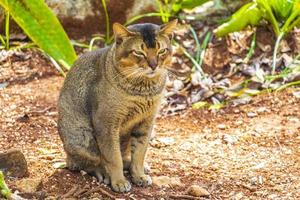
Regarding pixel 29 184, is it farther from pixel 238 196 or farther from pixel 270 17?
pixel 270 17

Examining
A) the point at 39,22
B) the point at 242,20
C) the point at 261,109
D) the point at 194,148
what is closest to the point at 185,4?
the point at 242,20

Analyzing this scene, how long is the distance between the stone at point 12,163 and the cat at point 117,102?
30 cm

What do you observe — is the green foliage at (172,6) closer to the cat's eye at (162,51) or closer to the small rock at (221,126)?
the small rock at (221,126)

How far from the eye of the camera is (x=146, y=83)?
3.27m

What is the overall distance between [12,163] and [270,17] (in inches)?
114

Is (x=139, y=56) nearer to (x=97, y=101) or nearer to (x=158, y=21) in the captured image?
(x=97, y=101)

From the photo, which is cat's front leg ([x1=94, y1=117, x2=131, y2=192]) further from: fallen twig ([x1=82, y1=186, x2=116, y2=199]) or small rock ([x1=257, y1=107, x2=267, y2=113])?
small rock ([x1=257, y1=107, x2=267, y2=113])

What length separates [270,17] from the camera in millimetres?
5332

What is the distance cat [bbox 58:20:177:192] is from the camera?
315cm

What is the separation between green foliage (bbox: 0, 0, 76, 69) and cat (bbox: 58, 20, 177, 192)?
101 centimetres

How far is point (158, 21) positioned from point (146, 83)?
280 centimetres

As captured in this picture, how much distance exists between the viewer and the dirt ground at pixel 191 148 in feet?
11.1

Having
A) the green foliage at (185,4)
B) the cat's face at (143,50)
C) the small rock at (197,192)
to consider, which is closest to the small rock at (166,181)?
the small rock at (197,192)

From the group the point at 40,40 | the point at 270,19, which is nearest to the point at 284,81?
the point at 270,19
